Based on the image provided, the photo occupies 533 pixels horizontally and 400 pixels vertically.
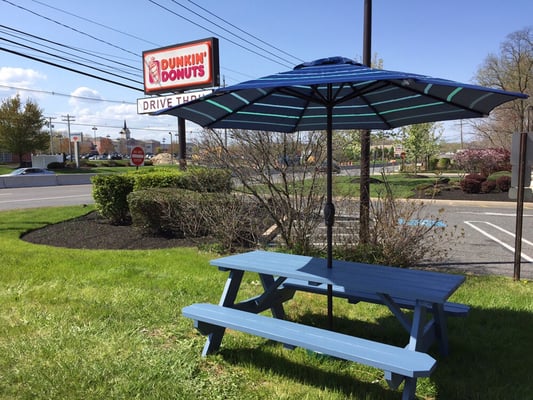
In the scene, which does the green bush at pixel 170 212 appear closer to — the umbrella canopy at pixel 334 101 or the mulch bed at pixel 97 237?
the mulch bed at pixel 97 237

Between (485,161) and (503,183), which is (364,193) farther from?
(485,161)

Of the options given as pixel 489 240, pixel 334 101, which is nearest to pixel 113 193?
pixel 334 101

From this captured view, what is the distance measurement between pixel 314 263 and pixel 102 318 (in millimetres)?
2189

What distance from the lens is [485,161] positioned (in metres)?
23.8

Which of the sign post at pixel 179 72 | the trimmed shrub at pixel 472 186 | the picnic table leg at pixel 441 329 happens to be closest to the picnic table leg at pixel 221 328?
the picnic table leg at pixel 441 329

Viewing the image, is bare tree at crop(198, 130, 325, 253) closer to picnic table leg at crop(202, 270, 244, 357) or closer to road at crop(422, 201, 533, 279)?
road at crop(422, 201, 533, 279)

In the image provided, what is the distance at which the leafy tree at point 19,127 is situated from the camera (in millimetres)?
48781

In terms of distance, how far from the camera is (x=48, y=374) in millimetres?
3090

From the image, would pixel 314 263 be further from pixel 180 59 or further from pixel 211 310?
pixel 180 59

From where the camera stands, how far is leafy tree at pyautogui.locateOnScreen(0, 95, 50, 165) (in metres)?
48.8

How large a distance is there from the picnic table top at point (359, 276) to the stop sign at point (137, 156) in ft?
44.6

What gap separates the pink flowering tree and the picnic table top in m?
21.1

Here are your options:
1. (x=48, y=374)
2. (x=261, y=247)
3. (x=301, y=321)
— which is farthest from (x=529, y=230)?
(x=48, y=374)

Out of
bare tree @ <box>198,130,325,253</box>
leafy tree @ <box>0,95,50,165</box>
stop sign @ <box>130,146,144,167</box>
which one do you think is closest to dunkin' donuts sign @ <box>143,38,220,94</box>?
stop sign @ <box>130,146,144,167</box>
